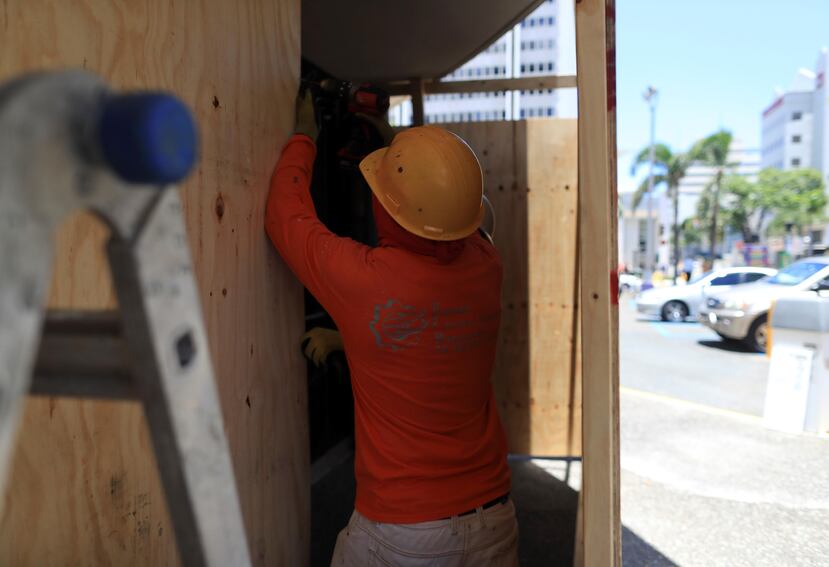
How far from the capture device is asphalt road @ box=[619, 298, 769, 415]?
8.52 m

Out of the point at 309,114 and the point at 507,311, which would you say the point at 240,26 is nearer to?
Answer: the point at 309,114

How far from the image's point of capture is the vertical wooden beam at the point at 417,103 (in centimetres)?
A: 477

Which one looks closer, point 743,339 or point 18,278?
point 18,278

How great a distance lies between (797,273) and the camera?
11578 mm

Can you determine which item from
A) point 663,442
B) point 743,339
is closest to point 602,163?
point 663,442

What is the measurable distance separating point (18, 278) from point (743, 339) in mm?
13877

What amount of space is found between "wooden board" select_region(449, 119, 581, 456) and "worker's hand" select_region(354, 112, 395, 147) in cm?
172

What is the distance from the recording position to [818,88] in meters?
70.7

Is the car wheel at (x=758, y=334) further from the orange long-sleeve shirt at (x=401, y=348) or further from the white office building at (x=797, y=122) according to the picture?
the white office building at (x=797, y=122)

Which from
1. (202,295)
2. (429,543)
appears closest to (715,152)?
(429,543)

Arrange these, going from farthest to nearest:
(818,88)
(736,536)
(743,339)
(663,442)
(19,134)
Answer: (818,88) < (743,339) < (663,442) < (736,536) < (19,134)

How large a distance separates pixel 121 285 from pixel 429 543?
1.71 m

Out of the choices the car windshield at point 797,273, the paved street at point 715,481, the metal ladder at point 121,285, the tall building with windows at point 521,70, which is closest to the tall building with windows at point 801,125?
the tall building with windows at point 521,70

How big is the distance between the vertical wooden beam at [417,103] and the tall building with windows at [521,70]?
300mm
